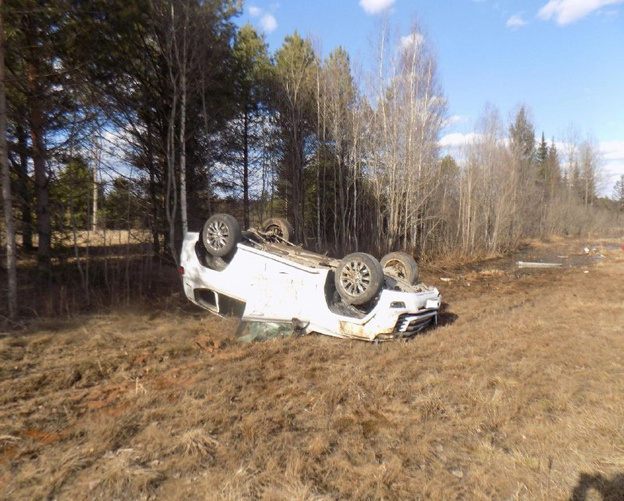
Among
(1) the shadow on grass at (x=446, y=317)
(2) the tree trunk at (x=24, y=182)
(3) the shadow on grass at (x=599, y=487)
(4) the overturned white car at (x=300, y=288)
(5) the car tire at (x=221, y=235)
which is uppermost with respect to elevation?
(2) the tree trunk at (x=24, y=182)

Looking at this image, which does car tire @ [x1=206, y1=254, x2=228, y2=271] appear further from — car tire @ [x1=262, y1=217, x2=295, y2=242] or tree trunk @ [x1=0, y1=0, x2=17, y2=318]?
tree trunk @ [x1=0, y1=0, x2=17, y2=318]

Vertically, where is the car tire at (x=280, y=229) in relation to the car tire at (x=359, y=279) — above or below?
above

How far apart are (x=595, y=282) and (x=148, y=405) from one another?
13761 mm

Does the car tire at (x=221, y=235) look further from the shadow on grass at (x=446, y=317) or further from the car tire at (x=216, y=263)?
the shadow on grass at (x=446, y=317)

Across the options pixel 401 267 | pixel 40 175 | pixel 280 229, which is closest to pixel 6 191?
pixel 40 175

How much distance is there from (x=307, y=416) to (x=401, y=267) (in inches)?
159

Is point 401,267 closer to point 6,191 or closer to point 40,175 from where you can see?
point 6,191

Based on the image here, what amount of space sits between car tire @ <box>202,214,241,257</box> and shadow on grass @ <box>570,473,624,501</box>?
4865mm

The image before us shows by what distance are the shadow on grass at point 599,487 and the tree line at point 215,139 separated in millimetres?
8112

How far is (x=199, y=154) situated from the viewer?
12.0 meters

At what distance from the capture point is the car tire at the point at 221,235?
5926 mm

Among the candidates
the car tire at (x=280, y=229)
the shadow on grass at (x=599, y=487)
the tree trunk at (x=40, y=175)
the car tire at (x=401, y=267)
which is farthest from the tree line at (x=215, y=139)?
the shadow on grass at (x=599, y=487)

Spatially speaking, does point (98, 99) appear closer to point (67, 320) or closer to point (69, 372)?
point (67, 320)

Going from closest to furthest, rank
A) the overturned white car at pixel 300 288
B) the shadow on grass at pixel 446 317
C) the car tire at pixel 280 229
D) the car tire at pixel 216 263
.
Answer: the overturned white car at pixel 300 288 < the car tire at pixel 216 263 < the shadow on grass at pixel 446 317 < the car tire at pixel 280 229
